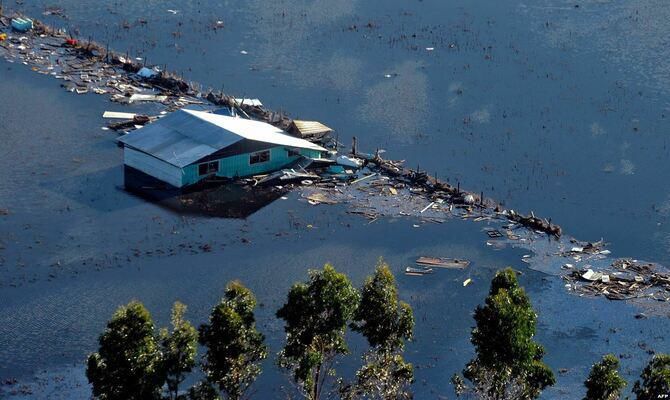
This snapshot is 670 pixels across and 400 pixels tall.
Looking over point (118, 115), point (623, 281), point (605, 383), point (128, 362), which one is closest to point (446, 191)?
point (623, 281)

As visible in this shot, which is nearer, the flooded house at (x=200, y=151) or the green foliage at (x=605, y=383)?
the green foliage at (x=605, y=383)

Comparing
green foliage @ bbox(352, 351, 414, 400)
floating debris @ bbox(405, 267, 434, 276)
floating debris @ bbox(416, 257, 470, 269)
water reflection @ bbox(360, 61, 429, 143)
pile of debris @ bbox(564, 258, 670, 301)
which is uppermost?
green foliage @ bbox(352, 351, 414, 400)

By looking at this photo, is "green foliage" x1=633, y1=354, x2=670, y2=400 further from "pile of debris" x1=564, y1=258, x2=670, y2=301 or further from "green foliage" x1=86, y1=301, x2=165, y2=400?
"pile of debris" x1=564, y1=258, x2=670, y2=301

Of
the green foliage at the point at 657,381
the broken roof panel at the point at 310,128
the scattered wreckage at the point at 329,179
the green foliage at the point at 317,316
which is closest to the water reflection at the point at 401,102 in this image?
the broken roof panel at the point at 310,128

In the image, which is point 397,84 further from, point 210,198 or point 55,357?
point 55,357

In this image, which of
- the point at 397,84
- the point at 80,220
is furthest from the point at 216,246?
the point at 397,84

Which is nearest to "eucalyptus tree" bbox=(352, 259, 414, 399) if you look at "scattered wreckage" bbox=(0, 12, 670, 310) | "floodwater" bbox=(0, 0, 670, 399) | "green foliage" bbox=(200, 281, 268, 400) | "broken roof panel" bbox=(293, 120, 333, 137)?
"green foliage" bbox=(200, 281, 268, 400)

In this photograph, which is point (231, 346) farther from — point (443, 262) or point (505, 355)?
point (443, 262)

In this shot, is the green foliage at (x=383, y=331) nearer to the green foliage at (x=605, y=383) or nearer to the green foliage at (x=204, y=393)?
the green foliage at (x=204, y=393)
